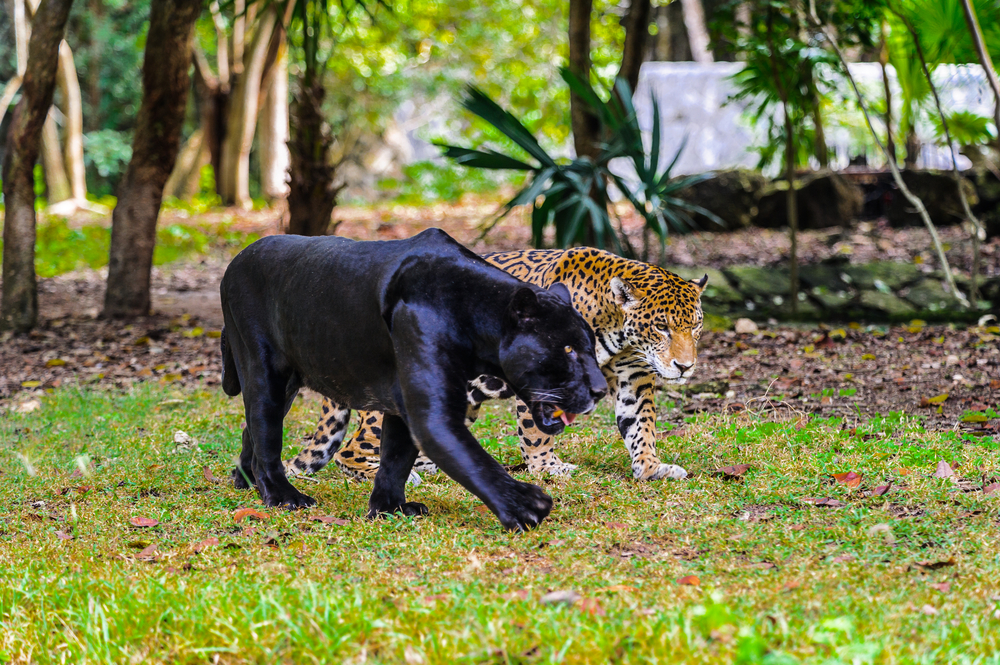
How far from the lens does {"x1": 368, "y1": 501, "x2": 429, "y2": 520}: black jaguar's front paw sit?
4215 millimetres

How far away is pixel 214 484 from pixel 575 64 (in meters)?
6.67

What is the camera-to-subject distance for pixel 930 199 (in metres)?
13.6

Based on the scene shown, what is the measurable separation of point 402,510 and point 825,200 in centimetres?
1131

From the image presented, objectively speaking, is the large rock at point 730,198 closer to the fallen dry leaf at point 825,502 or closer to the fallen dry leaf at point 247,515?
the fallen dry leaf at point 825,502

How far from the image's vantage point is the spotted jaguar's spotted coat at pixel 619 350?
15.3 feet

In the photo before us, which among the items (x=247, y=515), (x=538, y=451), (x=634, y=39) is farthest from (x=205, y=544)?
(x=634, y=39)

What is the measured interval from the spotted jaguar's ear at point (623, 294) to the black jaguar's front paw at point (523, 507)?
3.94 feet

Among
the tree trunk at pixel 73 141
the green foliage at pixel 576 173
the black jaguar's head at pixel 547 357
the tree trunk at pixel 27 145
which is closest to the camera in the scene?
the black jaguar's head at pixel 547 357

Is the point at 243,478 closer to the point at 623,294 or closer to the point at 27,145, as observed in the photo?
the point at 623,294

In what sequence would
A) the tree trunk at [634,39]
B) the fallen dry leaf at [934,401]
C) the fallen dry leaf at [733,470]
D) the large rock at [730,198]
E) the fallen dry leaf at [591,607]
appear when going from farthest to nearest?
1. the large rock at [730,198]
2. the tree trunk at [634,39]
3. the fallen dry leaf at [934,401]
4. the fallen dry leaf at [733,470]
5. the fallen dry leaf at [591,607]

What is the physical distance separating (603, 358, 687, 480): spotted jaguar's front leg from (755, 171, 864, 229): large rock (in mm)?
9832

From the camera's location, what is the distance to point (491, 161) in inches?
340

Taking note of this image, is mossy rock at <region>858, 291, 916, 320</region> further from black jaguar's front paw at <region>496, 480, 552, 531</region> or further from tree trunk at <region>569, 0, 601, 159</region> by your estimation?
black jaguar's front paw at <region>496, 480, 552, 531</region>

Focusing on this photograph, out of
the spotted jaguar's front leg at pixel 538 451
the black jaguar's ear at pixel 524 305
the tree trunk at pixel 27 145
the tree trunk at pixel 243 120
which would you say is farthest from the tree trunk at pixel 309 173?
the tree trunk at pixel 243 120
